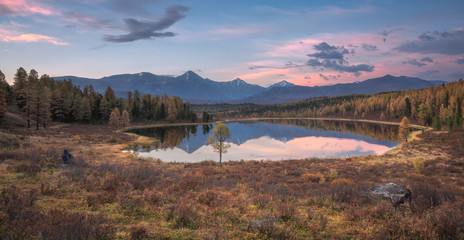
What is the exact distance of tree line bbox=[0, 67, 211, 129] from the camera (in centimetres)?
6288

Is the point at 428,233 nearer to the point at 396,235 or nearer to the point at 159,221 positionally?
the point at 396,235

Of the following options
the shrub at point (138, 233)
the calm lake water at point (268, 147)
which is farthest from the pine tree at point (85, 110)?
the shrub at point (138, 233)

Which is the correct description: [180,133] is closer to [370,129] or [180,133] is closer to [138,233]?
[138,233]

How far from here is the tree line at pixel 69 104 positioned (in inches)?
2475

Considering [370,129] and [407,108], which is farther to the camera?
[407,108]

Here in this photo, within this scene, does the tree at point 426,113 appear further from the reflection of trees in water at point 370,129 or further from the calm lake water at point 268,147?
the calm lake water at point 268,147

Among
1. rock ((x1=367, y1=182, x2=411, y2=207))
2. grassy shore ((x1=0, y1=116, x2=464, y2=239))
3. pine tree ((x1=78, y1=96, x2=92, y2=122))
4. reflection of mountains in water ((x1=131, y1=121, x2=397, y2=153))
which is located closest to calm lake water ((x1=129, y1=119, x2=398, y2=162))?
reflection of mountains in water ((x1=131, y1=121, x2=397, y2=153))

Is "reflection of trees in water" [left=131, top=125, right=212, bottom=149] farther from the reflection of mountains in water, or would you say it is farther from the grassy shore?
the grassy shore

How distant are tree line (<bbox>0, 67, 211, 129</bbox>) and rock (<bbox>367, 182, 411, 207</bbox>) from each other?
74159 mm

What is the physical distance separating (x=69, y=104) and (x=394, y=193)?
107 meters

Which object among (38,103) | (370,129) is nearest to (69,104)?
(38,103)

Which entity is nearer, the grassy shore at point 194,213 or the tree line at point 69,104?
the grassy shore at point 194,213

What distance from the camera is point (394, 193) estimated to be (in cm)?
1163

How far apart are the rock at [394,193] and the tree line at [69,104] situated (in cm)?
7416
